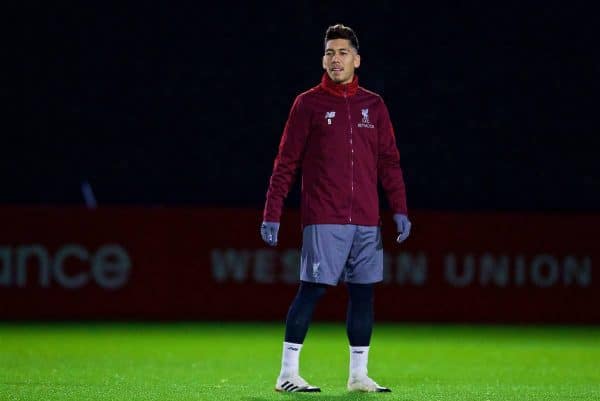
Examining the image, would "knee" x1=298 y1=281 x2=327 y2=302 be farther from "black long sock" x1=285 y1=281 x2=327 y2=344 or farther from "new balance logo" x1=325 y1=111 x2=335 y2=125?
"new balance logo" x1=325 y1=111 x2=335 y2=125

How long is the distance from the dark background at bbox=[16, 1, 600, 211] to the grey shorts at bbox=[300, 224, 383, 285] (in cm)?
941

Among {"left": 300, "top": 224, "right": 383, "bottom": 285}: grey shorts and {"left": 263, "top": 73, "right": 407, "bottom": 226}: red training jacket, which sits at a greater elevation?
{"left": 263, "top": 73, "right": 407, "bottom": 226}: red training jacket

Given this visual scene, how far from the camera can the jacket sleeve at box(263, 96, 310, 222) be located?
667cm

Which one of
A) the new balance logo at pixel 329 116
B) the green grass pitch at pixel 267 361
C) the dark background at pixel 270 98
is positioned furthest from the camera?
the dark background at pixel 270 98

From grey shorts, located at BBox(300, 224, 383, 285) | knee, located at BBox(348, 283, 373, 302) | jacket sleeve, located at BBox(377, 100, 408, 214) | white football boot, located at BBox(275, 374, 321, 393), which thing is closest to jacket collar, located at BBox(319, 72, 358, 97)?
jacket sleeve, located at BBox(377, 100, 408, 214)

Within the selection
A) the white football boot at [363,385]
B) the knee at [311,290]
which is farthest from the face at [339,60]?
the white football boot at [363,385]

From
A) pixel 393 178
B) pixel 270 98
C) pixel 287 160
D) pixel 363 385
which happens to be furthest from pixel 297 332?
pixel 270 98

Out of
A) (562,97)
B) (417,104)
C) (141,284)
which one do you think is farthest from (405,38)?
(141,284)

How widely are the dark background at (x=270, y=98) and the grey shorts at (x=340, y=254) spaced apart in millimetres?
9414

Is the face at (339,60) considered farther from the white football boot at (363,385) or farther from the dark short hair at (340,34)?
the white football boot at (363,385)

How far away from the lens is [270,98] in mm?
17328

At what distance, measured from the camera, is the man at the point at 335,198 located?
21.7 ft

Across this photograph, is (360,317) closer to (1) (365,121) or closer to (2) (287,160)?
(2) (287,160)

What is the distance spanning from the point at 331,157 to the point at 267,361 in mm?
2869
